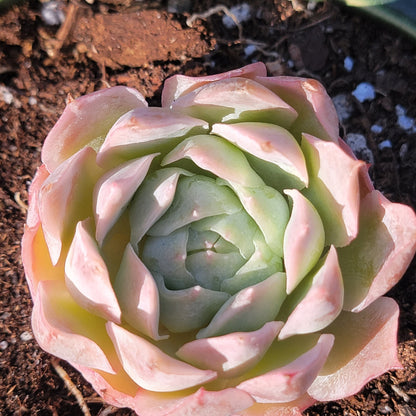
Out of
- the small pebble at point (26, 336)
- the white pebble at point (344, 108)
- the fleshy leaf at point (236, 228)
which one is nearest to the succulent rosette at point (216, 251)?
the fleshy leaf at point (236, 228)

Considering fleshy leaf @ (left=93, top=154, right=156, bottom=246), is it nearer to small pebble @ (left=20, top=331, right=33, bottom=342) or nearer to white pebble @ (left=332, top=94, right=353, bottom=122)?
small pebble @ (left=20, top=331, right=33, bottom=342)

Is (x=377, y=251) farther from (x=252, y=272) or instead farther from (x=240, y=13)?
(x=240, y=13)

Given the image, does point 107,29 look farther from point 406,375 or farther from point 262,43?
point 406,375

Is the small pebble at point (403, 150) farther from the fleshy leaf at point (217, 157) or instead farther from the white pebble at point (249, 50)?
the fleshy leaf at point (217, 157)

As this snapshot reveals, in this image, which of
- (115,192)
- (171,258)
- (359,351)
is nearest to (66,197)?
(115,192)

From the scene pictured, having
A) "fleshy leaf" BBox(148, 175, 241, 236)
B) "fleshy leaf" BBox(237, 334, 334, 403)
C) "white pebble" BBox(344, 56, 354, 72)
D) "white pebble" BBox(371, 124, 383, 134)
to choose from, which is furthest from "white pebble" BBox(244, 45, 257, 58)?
"fleshy leaf" BBox(237, 334, 334, 403)
